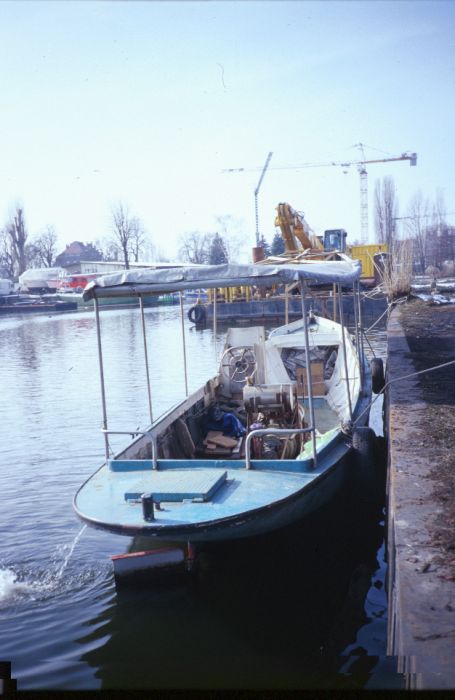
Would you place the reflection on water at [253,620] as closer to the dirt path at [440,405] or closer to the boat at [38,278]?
the dirt path at [440,405]

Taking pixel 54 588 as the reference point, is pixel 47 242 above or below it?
above

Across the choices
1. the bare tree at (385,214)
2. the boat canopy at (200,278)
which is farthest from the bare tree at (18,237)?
the boat canopy at (200,278)

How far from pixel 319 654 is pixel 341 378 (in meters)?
5.98

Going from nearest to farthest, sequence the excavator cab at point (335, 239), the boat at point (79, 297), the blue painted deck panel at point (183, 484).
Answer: the blue painted deck panel at point (183, 484)
the excavator cab at point (335, 239)
the boat at point (79, 297)

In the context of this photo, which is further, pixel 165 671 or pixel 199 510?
pixel 199 510

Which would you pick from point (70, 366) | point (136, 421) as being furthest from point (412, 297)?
point (136, 421)

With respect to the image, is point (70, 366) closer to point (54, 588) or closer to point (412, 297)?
point (412, 297)

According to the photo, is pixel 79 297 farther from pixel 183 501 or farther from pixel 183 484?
pixel 183 501

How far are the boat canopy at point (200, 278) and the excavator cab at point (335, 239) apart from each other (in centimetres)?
3118

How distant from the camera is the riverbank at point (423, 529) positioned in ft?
10.5

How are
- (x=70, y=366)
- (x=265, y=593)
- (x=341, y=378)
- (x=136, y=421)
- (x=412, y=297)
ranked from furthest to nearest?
1. (x=412, y=297)
2. (x=70, y=366)
3. (x=136, y=421)
4. (x=341, y=378)
5. (x=265, y=593)

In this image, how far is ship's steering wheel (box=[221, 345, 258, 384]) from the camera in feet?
37.2

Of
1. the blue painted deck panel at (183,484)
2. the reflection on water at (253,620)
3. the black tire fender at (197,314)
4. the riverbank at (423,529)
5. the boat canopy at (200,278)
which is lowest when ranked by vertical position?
the reflection on water at (253,620)

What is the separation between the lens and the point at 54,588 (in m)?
6.99
